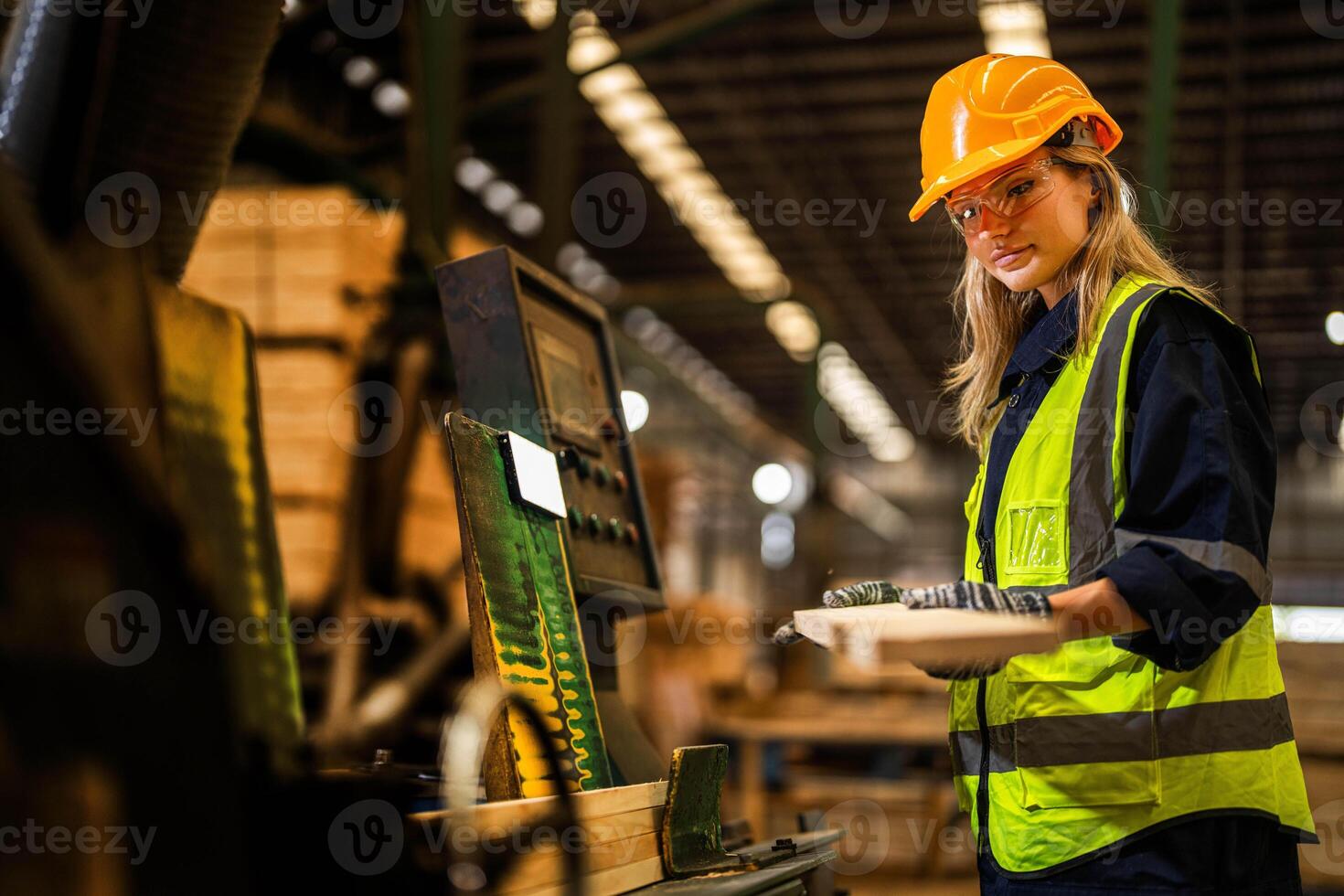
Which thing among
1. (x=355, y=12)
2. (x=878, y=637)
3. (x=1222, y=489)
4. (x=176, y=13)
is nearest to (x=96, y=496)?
(x=878, y=637)

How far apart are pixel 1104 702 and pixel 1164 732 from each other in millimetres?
78

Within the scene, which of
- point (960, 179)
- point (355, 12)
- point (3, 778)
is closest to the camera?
point (3, 778)

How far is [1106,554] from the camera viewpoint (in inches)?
64.7

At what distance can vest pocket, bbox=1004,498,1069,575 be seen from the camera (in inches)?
67.1

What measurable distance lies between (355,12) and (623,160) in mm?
3673

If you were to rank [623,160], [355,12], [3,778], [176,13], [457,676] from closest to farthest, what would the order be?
[3,778]
[176,13]
[457,676]
[355,12]
[623,160]

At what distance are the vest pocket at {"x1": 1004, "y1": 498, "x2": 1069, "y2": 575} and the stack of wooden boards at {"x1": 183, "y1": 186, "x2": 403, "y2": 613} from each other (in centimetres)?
539

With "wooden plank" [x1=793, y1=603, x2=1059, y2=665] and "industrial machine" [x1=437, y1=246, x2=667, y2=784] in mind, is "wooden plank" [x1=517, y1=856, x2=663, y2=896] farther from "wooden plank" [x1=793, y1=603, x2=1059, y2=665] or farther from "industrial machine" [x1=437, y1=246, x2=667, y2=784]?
"wooden plank" [x1=793, y1=603, x2=1059, y2=665]

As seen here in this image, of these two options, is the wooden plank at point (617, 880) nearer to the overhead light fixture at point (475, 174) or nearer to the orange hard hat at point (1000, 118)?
the orange hard hat at point (1000, 118)

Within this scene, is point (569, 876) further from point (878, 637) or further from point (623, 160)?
point (623, 160)

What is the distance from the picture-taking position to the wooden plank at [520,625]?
1.81m

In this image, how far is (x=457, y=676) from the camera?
595 centimetres

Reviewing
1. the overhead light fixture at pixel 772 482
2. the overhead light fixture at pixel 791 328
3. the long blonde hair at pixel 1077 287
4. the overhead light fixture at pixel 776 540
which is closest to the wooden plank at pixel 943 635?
the long blonde hair at pixel 1077 287

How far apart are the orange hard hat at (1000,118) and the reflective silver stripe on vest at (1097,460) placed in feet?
0.94
